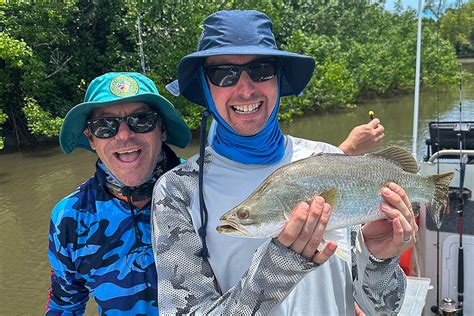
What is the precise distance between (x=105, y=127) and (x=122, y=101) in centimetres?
15

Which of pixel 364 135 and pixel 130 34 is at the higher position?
pixel 130 34

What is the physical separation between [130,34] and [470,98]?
60.8 ft

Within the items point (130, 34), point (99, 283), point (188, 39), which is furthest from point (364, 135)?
point (130, 34)

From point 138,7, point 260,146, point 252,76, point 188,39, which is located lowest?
point 260,146

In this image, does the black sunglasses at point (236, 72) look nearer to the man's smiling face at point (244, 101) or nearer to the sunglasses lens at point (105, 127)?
the man's smiling face at point (244, 101)

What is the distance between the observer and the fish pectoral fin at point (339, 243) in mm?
1601

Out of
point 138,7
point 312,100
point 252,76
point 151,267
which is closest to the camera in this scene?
point 252,76

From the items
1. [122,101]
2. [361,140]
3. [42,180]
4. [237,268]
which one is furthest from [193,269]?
[42,180]

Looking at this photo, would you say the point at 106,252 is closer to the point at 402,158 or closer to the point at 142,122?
the point at 142,122

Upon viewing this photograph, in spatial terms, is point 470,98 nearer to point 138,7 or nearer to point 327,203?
point 138,7

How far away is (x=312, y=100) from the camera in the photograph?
2506cm

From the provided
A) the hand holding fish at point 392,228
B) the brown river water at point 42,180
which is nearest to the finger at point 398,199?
the hand holding fish at point 392,228

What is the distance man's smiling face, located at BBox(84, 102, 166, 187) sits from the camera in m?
2.30

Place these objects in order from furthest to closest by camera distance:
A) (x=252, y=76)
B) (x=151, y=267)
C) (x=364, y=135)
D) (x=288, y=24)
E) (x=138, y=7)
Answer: (x=288, y=24) < (x=138, y=7) < (x=364, y=135) < (x=151, y=267) < (x=252, y=76)
